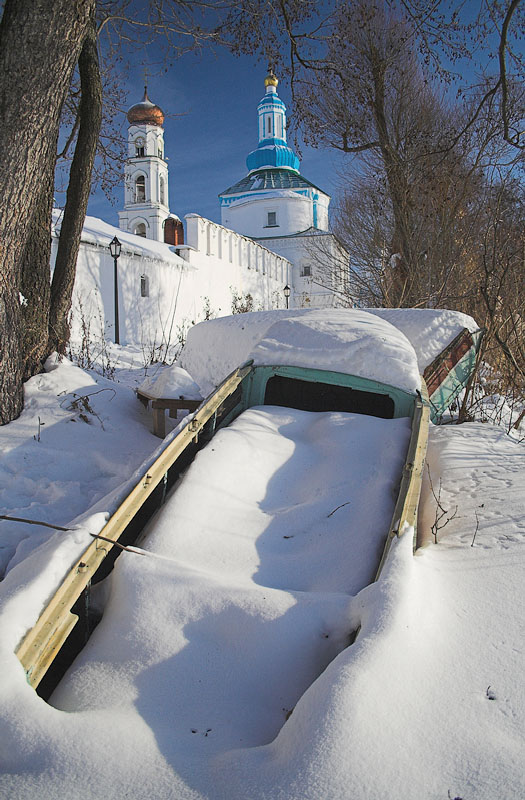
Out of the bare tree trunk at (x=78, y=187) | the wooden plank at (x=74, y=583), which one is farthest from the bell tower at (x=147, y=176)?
the wooden plank at (x=74, y=583)

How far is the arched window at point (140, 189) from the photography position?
30911 mm

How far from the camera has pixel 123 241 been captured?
20.1 metres

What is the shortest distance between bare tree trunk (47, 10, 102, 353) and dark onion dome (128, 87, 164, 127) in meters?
24.5

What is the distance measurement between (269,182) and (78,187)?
41.0m

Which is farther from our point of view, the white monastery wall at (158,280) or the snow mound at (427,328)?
the white monastery wall at (158,280)

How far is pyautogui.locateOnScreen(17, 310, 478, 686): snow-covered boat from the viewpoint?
8.91ft

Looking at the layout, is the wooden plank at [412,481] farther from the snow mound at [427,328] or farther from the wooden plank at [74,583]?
the snow mound at [427,328]

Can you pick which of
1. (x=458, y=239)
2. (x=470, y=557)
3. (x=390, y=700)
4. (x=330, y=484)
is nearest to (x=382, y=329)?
(x=330, y=484)

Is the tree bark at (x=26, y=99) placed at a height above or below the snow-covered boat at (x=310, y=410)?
above

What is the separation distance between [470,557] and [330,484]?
927 millimetres

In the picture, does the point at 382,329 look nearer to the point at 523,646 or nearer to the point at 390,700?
the point at 523,646

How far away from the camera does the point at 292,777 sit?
1.65m

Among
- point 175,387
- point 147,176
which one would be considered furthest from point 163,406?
point 147,176

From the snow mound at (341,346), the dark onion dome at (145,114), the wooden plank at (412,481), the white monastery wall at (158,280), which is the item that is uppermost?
the dark onion dome at (145,114)
